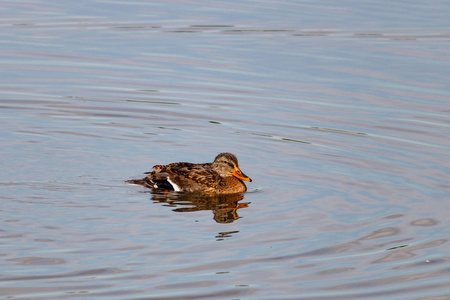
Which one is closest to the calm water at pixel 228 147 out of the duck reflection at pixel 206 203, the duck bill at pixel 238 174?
the duck reflection at pixel 206 203

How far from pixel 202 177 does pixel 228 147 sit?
6.03 feet

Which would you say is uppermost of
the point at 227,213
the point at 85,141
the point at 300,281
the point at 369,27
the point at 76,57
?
the point at 369,27

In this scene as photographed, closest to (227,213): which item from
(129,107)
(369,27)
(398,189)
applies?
(398,189)

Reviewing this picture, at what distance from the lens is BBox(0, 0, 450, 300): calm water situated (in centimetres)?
950

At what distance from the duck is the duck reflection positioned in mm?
125

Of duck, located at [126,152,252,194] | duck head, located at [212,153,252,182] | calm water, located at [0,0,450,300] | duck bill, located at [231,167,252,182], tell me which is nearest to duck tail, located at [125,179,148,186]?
duck, located at [126,152,252,194]

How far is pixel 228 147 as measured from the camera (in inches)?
584

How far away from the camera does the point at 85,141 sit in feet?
48.4

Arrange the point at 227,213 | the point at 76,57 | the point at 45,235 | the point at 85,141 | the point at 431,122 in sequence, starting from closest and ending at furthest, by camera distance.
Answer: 1. the point at 45,235
2. the point at 227,213
3. the point at 85,141
4. the point at 431,122
5. the point at 76,57

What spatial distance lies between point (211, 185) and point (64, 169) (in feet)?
7.43

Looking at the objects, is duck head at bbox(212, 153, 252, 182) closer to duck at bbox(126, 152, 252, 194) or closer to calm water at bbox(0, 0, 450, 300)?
duck at bbox(126, 152, 252, 194)

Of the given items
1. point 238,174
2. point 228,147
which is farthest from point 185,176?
point 228,147

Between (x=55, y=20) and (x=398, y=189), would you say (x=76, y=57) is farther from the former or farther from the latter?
(x=398, y=189)

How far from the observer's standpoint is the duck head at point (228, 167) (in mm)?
13055
